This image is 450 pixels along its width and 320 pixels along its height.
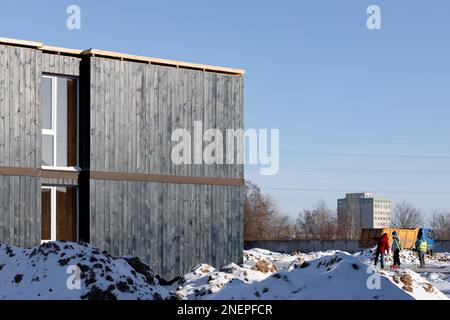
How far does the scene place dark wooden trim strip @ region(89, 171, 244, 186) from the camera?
22672 mm

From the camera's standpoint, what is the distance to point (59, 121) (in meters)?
22.6

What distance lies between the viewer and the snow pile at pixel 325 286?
50.7ft

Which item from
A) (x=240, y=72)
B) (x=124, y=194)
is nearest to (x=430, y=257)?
(x=240, y=72)

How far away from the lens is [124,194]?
23.0 metres

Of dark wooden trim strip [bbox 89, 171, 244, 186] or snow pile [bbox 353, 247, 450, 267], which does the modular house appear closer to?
dark wooden trim strip [bbox 89, 171, 244, 186]

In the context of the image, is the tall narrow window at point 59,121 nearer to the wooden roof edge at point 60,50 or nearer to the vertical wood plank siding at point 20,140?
the vertical wood plank siding at point 20,140

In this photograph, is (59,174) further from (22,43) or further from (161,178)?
(22,43)

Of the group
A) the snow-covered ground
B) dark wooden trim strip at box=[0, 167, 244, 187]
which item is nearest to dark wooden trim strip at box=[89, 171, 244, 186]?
dark wooden trim strip at box=[0, 167, 244, 187]

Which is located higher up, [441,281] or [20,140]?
[20,140]

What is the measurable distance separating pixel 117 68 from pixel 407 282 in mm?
10535

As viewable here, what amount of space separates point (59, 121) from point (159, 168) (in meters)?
3.21

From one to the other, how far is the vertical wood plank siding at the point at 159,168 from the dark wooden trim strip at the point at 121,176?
4.9 inches

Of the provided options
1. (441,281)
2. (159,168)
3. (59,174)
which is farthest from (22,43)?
(441,281)
